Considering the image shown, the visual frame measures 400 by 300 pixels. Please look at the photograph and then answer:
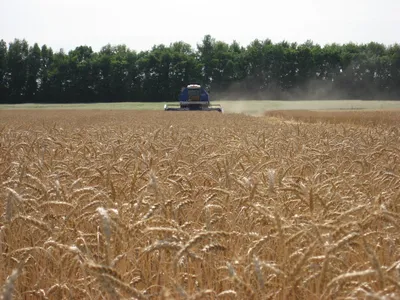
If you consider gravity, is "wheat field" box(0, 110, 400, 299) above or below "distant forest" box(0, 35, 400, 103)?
below

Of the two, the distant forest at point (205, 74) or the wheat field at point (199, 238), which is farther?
the distant forest at point (205, 74)

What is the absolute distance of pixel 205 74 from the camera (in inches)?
3494

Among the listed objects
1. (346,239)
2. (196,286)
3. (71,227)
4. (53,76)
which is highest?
(53,76)

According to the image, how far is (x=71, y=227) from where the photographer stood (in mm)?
3203

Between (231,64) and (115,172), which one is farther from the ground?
(231,64)

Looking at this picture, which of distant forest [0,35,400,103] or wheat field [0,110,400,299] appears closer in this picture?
wheat field [0,110,400,299]

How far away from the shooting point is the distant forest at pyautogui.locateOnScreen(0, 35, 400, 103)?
7806 centimetres

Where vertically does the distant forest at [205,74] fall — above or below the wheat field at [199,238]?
above

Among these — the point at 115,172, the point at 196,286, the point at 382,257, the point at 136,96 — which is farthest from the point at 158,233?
the point at 136,96

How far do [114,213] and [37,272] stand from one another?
0.73 metres

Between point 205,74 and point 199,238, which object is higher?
point 205,74

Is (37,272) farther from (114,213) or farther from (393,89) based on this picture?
(393,89)

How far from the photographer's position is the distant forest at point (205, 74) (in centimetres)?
7806

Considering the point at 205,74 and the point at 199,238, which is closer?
the point at 199,238
